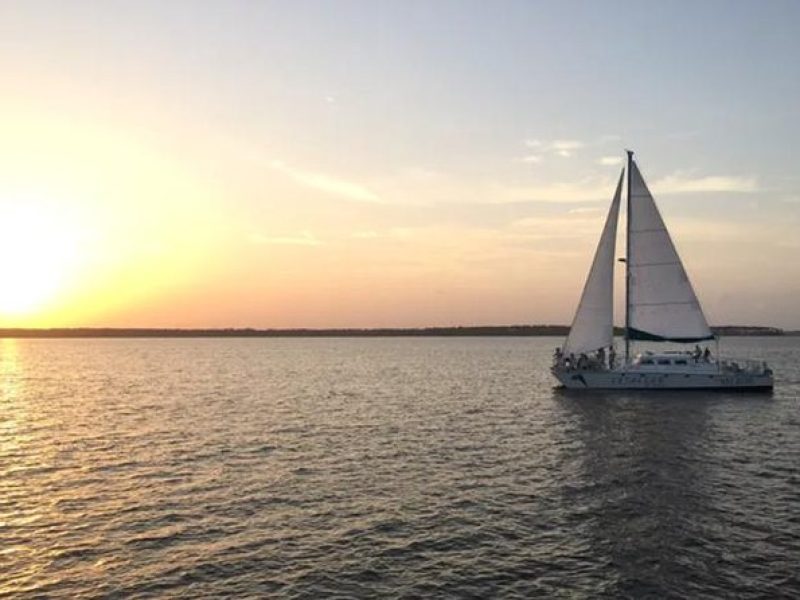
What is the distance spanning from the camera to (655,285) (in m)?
60.6

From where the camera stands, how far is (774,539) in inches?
832

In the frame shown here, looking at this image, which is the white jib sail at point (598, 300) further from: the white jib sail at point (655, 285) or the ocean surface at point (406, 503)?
the ocean surface at point (406, 503)

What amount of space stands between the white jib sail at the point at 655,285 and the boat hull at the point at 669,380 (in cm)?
395

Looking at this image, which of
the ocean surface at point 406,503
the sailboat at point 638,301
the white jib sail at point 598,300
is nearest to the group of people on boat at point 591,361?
the sailboat at point 638,301

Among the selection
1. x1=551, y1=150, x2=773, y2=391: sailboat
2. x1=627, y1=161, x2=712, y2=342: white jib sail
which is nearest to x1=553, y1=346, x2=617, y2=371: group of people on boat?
x1=551, y1=150, x2=773, y2=391: sailboat

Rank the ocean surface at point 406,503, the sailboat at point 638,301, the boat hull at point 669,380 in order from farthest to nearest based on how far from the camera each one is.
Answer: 1. the sailboat at point 638,301
2. the boat hull at point 669,380
3. the ocean surface at point 406,503

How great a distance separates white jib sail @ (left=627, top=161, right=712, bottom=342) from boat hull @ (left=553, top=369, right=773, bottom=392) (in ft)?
13.0

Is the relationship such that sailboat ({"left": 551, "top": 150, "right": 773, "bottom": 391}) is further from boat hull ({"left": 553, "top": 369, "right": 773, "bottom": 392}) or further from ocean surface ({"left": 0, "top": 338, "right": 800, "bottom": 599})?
ocean surface ({"left": 0, "top": 338, "right": 800, "bottom": 599})

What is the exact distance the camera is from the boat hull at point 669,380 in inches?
2283

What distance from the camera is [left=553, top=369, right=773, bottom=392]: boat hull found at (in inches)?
2283

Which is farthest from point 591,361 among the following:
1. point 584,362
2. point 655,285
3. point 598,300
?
point 655,285

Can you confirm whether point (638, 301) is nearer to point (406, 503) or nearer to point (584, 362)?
point (584, 362)

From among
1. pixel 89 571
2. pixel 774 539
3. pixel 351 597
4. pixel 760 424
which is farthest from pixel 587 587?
pixel 760 424

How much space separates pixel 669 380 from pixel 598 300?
8.82m
